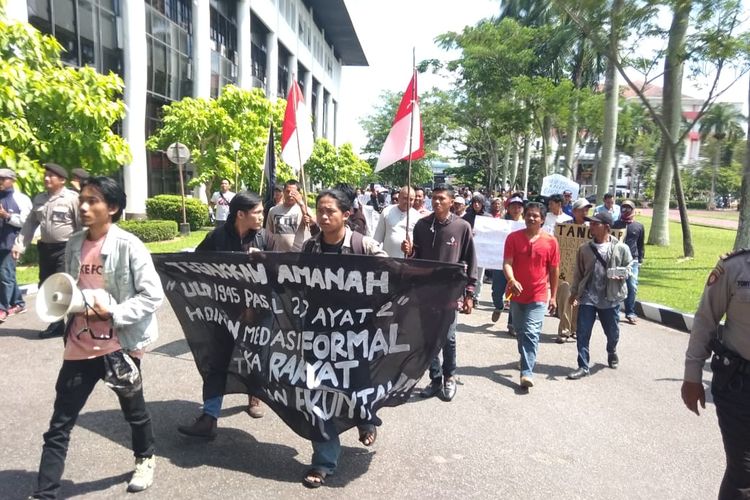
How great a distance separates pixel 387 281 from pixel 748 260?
1.81 m

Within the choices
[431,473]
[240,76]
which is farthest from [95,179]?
[240,76]

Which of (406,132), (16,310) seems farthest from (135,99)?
(406,132)

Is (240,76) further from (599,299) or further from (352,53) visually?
(352,53)

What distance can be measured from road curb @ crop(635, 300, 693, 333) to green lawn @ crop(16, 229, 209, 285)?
922 cm

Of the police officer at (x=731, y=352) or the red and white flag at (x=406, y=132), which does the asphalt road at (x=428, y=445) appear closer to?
the police officer at (x=731, y=352)

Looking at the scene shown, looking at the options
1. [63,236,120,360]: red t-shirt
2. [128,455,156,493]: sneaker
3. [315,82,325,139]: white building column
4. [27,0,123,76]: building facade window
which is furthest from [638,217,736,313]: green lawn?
[315,82,325,139]: white building column

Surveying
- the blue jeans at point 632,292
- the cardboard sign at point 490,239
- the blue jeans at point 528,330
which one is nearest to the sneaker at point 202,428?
the blue jeans at point 528,330

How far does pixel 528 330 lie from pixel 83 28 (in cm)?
1748

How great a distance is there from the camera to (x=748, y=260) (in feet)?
8.30

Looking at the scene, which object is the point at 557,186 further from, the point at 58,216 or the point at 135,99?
the point at 135,99

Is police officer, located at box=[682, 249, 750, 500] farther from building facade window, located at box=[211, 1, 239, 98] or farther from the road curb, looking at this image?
building facade window, located at box=[211, 1, 239, 98]

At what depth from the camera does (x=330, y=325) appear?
339 cm

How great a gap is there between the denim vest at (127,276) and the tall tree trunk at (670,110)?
10.4 m

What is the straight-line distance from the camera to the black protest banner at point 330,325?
3.34 metres
